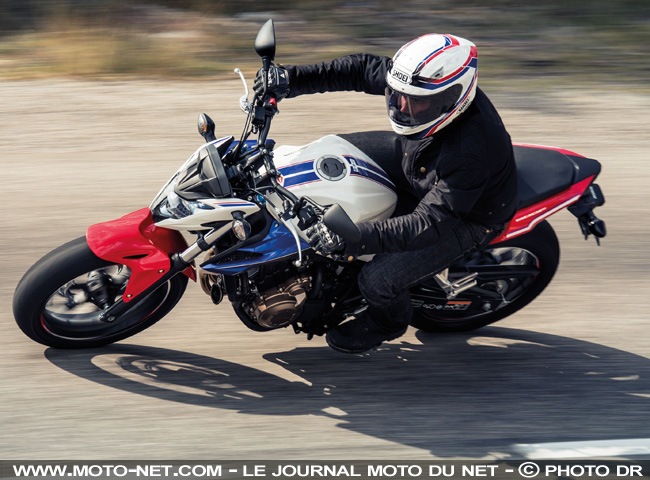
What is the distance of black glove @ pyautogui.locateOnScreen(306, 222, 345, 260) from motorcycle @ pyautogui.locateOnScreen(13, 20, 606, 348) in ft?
0.17

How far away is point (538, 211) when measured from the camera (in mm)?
3631

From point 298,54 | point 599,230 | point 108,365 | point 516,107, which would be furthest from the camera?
point 298,54

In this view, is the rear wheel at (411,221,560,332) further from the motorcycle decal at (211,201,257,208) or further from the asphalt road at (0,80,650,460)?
the motorcycle decal at (211,201,257,208)

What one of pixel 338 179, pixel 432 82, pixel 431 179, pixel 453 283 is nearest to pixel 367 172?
pixel 338 179

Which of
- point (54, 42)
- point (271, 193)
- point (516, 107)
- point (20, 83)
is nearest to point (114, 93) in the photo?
point (20, 83)

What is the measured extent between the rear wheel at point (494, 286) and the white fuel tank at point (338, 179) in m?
0.64

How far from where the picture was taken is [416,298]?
3.97 m

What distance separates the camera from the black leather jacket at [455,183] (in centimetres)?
316

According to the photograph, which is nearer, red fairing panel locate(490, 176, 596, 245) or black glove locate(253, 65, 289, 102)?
black glove locate(253, 65, 289, 102)

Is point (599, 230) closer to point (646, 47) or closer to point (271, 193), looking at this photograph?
point (271, 193)

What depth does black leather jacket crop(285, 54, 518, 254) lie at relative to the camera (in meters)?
3.16

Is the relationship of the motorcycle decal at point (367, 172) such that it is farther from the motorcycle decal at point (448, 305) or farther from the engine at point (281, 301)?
the motorcycle decal at point (448, 305)

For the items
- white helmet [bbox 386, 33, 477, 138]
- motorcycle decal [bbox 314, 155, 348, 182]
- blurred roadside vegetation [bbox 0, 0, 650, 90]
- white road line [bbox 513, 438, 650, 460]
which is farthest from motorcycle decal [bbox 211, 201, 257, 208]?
blurred roadside vegetation [bbox 0, 0, 650, 90]

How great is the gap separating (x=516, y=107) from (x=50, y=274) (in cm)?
469
